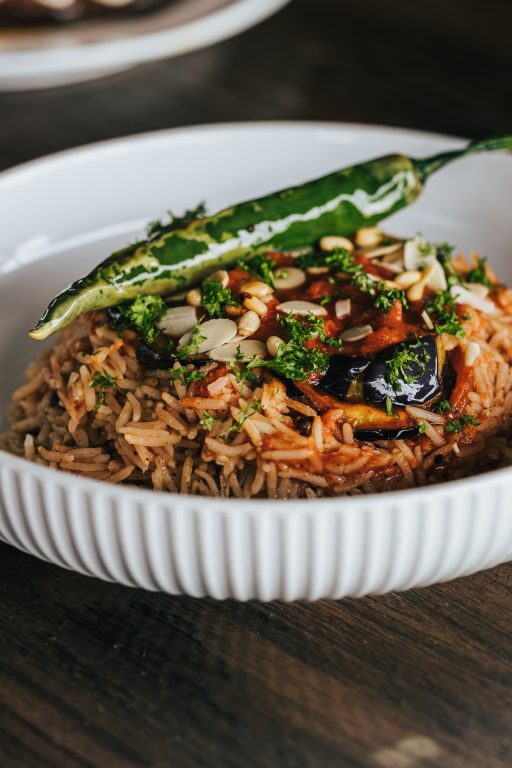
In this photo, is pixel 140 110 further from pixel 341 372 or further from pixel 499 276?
pixel 341 372

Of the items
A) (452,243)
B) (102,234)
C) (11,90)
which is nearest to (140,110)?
(11,90)

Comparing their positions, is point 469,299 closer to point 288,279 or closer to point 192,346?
point 288,279

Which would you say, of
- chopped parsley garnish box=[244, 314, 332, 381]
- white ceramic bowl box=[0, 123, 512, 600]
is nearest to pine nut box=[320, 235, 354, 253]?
chopped parsley garnish box=[244, 314, 332, 381]

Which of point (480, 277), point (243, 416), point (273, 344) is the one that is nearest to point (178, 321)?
point (273, 344)

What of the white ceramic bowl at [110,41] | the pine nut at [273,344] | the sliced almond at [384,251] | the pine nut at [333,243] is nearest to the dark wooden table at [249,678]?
the pine nut at [273,344]

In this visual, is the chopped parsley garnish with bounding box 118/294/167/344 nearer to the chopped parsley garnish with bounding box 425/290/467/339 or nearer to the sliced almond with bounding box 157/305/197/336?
the sliced almond with bounding box 157/305/197/336

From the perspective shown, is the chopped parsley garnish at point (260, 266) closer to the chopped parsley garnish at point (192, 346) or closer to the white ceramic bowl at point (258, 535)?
the chopped parsley garnish at point (192, 346)
